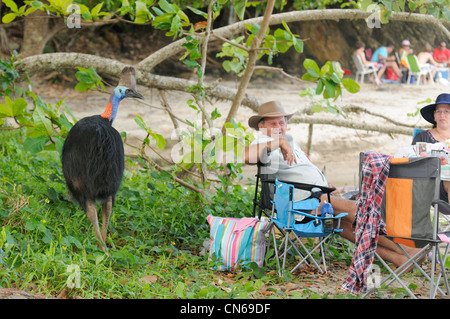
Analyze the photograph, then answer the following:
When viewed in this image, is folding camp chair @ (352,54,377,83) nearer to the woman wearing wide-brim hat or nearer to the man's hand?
the woman wearing wide-brim hat

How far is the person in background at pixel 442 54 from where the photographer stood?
42.8ft

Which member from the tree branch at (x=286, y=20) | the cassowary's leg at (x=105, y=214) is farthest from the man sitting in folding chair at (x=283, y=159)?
the tree branch at (x=286, y=20)

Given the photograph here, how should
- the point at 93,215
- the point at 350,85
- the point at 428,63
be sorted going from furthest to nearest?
the point at 428,63 → the point at 350,85 → the point at 93,215

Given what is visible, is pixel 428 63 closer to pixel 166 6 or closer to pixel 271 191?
pixel 271 191

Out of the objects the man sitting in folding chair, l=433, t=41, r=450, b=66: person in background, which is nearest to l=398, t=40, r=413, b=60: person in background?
l=433, t=41, r=450, b=66: person in background

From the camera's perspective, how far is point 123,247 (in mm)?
3650

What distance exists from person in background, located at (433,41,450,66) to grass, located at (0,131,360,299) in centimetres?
990

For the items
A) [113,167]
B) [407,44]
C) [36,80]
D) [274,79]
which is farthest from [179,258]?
[407,44]

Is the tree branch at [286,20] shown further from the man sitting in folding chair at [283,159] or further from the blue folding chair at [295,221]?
the blue folding chair at [295,221]

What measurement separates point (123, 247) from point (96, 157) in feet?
2.10

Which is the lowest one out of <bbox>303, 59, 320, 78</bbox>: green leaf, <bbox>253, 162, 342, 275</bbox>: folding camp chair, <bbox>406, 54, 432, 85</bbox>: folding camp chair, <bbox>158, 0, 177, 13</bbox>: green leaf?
<bbox>253, 162, 342, 275</bbox>: folding camp chair

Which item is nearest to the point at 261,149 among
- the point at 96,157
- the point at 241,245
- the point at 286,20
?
the point at 241,245

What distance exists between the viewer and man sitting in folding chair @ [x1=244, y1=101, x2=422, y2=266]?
12.1 ft
